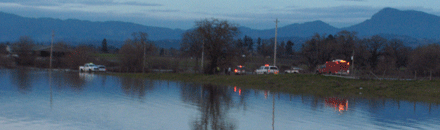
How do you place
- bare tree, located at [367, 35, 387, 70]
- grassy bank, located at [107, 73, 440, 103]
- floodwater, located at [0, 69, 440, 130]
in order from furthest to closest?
1. bare tree, located at [367, 35, 387, 70]
2. grassy bank, located at [107, 73, 440, 103]
3. floodwater, located at [0, 69, 440, 130]

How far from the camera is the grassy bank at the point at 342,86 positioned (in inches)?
1220

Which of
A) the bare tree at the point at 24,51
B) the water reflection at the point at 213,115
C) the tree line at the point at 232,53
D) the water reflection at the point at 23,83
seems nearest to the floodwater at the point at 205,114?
the water reflection at the point at 213,115

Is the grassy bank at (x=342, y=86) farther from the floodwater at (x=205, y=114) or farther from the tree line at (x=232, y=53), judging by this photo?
the tree line at (x=232, y=53)

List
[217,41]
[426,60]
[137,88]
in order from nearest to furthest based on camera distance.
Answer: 1. [137,88]
2. [217,41]
3. [426,60]

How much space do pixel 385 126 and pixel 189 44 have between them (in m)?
41.3

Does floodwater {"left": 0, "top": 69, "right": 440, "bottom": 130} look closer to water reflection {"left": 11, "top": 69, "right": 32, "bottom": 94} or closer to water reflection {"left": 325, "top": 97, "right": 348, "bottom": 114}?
water reflection {"left": 325, "top": 97, "right": 348, "bottom": 114}

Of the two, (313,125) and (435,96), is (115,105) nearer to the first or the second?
(313,125)

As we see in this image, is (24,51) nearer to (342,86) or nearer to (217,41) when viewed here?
(217,41)

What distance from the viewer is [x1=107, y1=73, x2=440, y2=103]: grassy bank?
1220 inches

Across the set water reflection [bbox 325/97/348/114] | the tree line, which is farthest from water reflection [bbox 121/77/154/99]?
the tree line

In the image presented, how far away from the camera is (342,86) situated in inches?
1388

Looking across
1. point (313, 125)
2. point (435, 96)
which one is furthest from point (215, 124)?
point (435, 96)

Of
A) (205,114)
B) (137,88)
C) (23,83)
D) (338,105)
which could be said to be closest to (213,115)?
(205,114)

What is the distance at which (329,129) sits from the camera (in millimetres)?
15703
